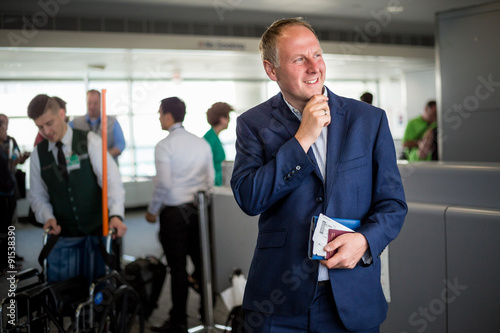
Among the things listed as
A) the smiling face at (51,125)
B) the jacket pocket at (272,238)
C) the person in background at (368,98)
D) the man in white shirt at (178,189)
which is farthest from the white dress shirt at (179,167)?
the jacket pocket at (272,238)

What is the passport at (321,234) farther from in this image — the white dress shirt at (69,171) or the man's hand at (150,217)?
the man's hand at (150,217)

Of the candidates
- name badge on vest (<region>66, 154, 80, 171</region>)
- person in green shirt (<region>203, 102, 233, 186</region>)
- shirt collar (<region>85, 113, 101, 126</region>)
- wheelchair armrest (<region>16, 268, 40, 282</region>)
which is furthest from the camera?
person in green shirt (<region>203, 102, 233, 186</region>)

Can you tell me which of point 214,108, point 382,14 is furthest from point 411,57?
point 214,108

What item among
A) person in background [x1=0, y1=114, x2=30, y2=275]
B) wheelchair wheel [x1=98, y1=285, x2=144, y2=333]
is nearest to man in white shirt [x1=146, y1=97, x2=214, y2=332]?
wheelchair wheel [x1=98, y1=285, x2=144, y2=333]

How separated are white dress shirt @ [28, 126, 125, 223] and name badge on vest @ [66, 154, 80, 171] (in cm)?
2

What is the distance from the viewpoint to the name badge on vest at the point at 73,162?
2836 mm

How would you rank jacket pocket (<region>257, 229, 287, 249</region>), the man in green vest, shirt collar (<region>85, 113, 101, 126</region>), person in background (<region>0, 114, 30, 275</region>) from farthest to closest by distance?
shirt collar (<region>85, 113, 101, 126</region>) → the man in green vest → person in background (<region>0, 114, 30, 275</region>) → jacket pocket (<region>257, 229, 287, 249</region>)

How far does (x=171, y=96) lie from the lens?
11.4 ft

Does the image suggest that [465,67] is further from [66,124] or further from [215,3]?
[215,3]

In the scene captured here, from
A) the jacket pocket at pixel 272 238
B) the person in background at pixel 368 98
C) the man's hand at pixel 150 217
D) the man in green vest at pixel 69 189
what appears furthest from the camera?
the man's hand at pixel 150 217

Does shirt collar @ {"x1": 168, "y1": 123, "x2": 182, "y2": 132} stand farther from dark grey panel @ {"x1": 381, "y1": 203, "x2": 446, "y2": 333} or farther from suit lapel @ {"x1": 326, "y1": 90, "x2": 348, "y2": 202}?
suit lapel @ {"x1": 326, "y1": 90, "x2": 348, "y2": 202}

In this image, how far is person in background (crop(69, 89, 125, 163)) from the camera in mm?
2910

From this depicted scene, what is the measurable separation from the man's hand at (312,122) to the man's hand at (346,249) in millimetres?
240

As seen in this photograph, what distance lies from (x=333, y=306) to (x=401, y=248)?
4.16 ft
